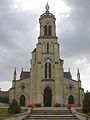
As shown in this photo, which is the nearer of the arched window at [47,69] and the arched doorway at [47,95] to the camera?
the arched doorway at [47,95]

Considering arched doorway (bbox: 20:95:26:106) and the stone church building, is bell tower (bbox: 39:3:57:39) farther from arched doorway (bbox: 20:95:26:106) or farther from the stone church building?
arched doorway (bbox: 20:95:26:106)

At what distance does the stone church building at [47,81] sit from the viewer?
56.7m

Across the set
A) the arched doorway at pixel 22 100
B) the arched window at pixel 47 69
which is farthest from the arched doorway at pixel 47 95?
the arched doorway at pixel 22 100

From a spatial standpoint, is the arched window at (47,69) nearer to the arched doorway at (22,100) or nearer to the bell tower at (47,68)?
the bell tower at (47,68)

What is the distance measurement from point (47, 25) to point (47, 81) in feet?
46.5

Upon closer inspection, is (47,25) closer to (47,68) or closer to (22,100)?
(47,68)

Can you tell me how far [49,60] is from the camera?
194 ft

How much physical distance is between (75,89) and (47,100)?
7.94 metres

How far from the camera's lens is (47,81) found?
56938 millimetres

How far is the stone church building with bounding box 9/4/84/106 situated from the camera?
56.7 meters

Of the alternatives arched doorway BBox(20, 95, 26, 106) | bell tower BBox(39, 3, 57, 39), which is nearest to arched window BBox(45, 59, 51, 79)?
bell tower BBox(39, 3, 57, 39)

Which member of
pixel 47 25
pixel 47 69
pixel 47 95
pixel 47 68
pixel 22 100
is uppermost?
pixel 47 25

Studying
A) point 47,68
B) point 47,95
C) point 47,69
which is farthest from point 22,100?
point 47,68

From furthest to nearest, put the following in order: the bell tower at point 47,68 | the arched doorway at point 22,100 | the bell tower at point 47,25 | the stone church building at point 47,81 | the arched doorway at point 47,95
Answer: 1. the bell tower at point 47,25
2. the arched doorway at point 22,100
3. the arched doorway at point 47,95
4. the stone church building at point 47,81
5. the bell tower at point 47,68
